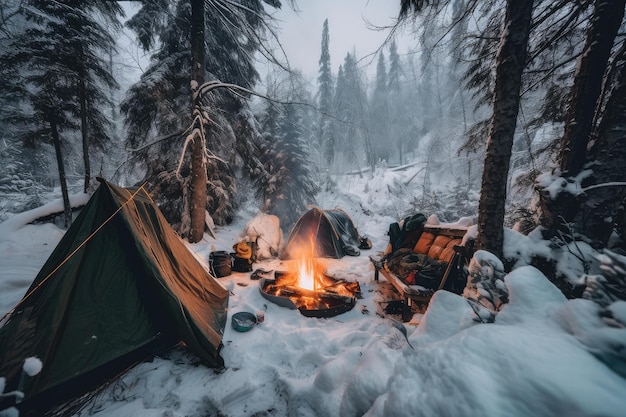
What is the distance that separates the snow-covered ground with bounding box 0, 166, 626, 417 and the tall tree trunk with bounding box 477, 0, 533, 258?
1.50 ft

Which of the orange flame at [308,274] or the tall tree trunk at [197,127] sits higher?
the tall tree trunk at [197,127]

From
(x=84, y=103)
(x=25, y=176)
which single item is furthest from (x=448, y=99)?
(x=25, y=176)

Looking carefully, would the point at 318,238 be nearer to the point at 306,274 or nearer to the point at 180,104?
the point at 306,274

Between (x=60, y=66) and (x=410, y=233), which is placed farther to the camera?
(x=60, y=66)

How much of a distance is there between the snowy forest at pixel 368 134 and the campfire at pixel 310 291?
0.28 metres

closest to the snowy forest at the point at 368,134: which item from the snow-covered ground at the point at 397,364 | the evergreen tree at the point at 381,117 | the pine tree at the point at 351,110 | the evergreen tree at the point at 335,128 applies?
the snow-covered ground at the point at 397,364

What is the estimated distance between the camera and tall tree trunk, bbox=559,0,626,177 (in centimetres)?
308

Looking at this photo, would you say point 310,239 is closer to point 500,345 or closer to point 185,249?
point 185,249

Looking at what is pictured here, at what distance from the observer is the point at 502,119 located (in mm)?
3176

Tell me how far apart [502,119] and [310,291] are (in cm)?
458

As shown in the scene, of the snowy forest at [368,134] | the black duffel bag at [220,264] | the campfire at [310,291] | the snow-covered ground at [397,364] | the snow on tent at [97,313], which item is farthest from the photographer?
the black duffel bag at [220,264]

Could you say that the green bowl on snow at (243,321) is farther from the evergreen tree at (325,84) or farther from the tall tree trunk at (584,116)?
the evergreen tree at (325,84)

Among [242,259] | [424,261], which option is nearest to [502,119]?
[424,261]

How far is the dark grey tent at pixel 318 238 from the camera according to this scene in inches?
339
